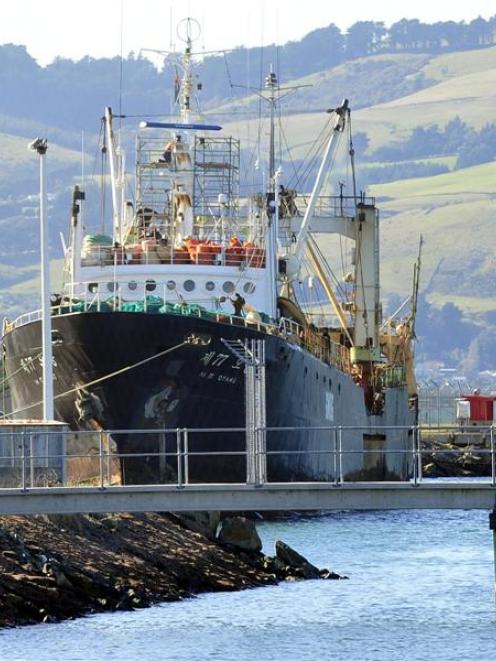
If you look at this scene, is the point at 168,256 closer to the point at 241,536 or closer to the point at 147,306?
the point at 147,306

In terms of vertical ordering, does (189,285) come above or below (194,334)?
above

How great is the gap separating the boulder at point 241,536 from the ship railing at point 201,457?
150 cm

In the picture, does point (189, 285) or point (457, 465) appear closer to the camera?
point (189, 285)

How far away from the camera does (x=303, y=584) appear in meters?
49.5

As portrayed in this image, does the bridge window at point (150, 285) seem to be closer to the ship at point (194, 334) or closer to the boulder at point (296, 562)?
the ship at point (194, 334)

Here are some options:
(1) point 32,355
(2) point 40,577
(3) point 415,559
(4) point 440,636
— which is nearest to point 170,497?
(2) point 40,577

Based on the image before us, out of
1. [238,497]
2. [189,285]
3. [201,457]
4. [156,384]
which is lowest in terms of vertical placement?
[238,497]

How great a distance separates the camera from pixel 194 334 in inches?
2491

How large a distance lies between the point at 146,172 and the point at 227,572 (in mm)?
30209

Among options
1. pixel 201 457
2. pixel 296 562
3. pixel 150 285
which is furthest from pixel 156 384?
pixel 296 562

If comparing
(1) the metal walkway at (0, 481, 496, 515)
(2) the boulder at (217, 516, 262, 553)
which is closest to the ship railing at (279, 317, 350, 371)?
(2) the boulder at (217, 516, 262, 553)

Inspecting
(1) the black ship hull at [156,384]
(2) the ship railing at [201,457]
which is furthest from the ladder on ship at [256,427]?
(1) the black ship hull at [156,384]

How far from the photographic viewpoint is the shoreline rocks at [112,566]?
136ft

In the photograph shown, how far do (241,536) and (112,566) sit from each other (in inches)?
248
